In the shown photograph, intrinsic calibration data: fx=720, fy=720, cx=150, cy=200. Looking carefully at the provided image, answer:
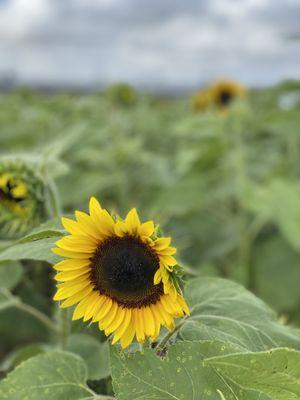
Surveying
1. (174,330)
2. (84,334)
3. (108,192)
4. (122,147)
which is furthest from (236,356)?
(108,192)

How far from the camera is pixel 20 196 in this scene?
1.21 meters

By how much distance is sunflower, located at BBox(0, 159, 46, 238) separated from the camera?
120 cm

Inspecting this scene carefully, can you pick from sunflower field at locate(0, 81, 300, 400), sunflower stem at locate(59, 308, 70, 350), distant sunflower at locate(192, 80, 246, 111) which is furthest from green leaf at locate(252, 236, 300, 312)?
sunflower stem at locate(59, 308, 70, 350)

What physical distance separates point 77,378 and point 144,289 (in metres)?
0.17

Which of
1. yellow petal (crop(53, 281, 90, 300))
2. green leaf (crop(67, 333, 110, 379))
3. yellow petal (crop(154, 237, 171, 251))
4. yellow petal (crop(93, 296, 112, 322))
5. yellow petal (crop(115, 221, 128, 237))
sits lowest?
green leaf (crop(67, 333, 110, 379))

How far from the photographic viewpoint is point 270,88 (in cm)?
216

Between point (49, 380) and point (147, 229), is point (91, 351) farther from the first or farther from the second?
point (147, 229)

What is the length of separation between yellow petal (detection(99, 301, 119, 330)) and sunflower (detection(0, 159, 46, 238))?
0.39 metres

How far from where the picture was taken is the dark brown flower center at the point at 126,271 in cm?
86

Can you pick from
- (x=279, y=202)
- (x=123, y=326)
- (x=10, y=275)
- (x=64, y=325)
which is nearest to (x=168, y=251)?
(x=123, y=326)

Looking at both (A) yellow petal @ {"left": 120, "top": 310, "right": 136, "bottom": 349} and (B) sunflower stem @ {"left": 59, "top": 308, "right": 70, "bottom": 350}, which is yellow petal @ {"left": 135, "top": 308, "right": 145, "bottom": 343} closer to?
(A) yellow petal @ {"left": 120, "top": 310, "right": 136, "bottom": 349}

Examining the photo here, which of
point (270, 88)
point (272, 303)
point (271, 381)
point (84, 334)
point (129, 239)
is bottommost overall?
point (272, 303)

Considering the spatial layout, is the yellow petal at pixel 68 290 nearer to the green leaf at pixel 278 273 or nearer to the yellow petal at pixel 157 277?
the yellow petal at pixel 157 277

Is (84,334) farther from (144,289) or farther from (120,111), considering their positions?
(120,111)
